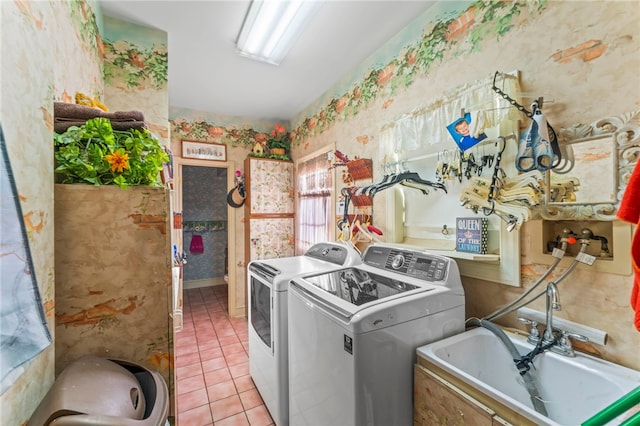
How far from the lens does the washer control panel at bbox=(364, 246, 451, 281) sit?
4.70 ft

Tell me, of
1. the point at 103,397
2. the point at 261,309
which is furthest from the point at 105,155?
the point at 261,309

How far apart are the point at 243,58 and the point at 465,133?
2.01 meters

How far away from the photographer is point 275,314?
1.75 meters

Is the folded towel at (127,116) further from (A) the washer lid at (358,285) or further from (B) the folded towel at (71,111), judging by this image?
(A) the washer lid at (358,285)

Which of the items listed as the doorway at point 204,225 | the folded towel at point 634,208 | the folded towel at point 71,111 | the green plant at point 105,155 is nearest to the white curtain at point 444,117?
the folded towel at point 634,208

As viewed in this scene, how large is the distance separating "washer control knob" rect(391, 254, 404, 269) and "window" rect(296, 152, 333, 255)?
52.3 inches

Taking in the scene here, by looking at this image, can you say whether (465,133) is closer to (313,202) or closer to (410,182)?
(410,182)

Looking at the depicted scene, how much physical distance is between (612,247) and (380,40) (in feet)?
6.69

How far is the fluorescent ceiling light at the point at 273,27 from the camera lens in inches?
66.6

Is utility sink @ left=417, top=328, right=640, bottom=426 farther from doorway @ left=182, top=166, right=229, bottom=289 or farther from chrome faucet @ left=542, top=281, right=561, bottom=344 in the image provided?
doorway @ left=182, top=166, right=229, bottom=289

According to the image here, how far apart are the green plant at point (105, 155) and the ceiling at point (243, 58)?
4.21ft

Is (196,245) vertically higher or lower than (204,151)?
lower

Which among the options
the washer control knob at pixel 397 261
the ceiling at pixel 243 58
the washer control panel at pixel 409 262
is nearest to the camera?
the washer control panel at pixel 409 262

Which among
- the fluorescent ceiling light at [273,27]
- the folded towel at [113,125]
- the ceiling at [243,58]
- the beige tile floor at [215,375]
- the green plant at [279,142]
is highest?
the ceiling at [243,58]
